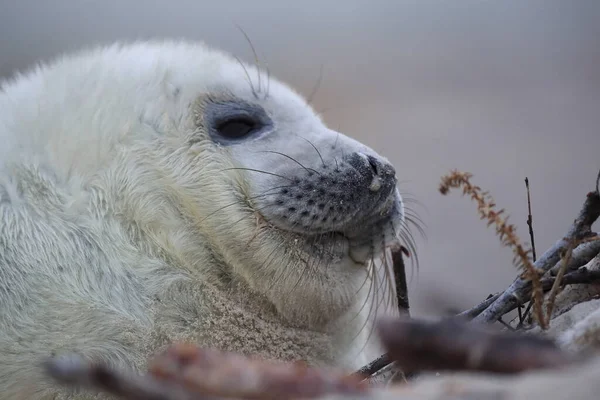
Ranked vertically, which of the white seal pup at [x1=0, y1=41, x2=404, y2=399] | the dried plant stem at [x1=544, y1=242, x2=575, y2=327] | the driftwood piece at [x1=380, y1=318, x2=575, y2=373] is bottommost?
the driftwood piece at [x1=380, y1=318, x2=575, y2=373]

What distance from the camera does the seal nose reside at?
1405mm

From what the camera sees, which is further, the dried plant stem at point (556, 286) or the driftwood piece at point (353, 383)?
the dried plant stem at point (556, 286)

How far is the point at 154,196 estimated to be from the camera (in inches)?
55.2

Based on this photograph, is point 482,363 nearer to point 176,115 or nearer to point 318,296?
point 318,296

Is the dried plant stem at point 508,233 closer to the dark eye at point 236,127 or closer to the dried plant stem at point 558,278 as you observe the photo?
the dried plant stem at point 558,278

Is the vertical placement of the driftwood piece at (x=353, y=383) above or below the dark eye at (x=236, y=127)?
below

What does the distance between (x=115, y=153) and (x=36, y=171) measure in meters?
0.14

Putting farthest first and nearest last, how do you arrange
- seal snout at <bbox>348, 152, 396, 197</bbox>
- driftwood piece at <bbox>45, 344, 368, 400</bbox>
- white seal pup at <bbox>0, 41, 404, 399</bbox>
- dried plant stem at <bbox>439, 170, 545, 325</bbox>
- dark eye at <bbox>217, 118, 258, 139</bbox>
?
1. dark eye at <bbox>217, 118, 258, 139</bbox>
2. seal snout at <bbox>348, 152, 396, 197</bbox>
3. white seal pup at <bbox>0, 41, 404, 399</bbox>
4. dried plant stem at <bbox>439, 170, 545, 325</bbox>
5. driftwood piece at <bbox>45, 344, 368, 400</bbox>

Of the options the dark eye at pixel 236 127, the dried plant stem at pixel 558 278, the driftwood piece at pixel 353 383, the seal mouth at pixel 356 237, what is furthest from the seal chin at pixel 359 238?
the driftwood piece at pixel 353 383

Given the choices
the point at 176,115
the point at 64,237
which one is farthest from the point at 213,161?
the point at 64,237

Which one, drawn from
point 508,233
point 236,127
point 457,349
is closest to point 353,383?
point 457,349

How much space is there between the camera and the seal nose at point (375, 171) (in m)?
1.41

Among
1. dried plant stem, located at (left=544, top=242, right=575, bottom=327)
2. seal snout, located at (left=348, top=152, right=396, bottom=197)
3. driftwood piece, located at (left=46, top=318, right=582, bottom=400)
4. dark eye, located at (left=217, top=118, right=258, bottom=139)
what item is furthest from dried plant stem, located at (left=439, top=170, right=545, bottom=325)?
dark eye, located at (left=217, top=118, right=258, bottom=139)

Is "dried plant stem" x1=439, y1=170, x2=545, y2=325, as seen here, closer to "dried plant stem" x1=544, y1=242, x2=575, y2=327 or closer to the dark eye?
"dried plant stem" x1=544, y1=242, x2=575, y2=327
